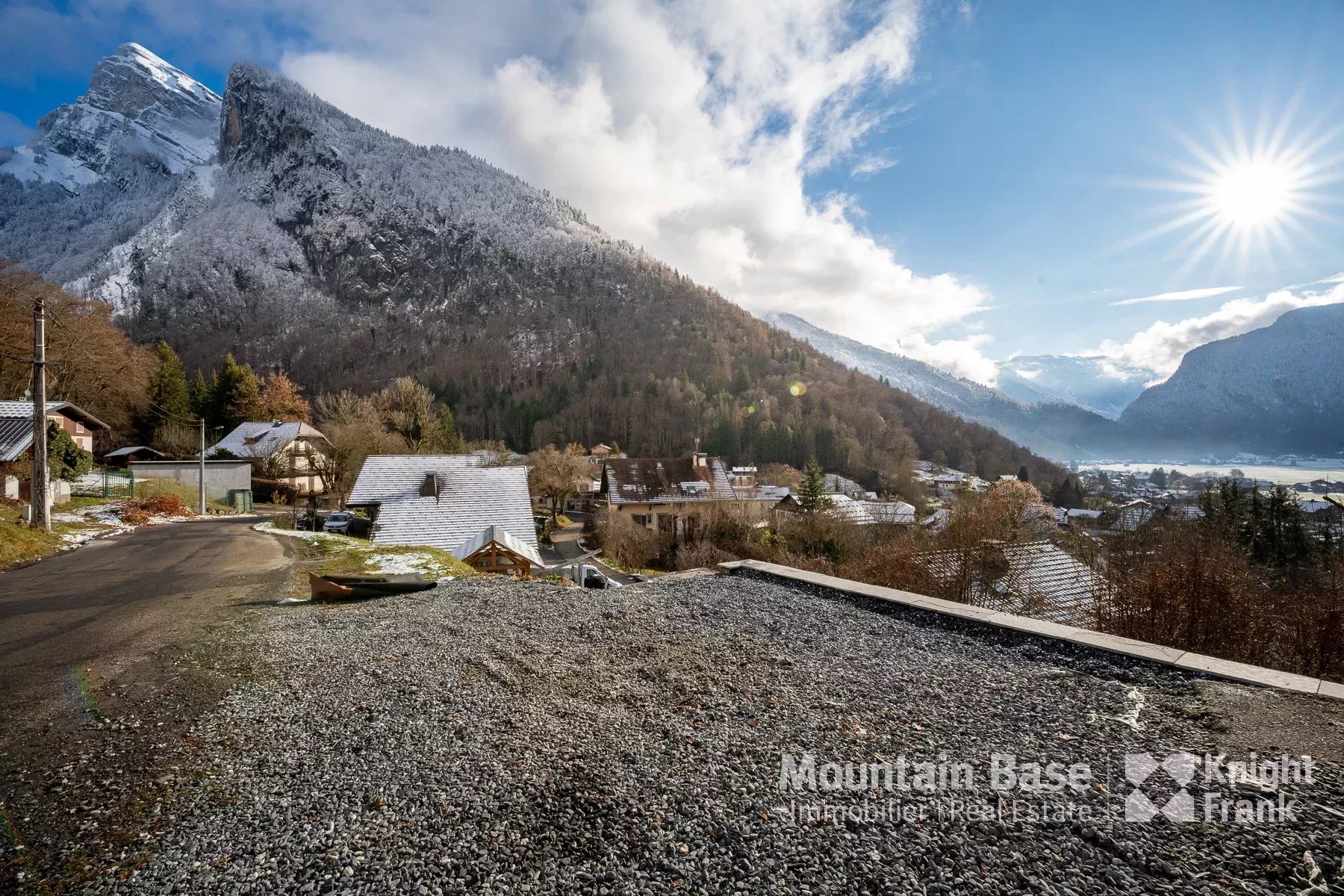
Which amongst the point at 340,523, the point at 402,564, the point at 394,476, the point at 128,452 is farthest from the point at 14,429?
the point at 128,452

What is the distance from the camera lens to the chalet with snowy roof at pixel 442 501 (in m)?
18.9

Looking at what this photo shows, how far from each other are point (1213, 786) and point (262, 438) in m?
52.1

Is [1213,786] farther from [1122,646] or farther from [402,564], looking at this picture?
[402,564]

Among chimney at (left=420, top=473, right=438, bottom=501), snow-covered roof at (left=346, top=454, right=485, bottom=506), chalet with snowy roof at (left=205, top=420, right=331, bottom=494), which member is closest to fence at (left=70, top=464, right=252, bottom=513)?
chalet with snowy roof at (left=205, top=420, right=331, bottom=494)

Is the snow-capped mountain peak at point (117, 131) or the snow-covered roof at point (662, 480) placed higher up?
the snow-capped mountain peak at point (117, 131)

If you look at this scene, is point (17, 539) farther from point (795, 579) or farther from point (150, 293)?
point (150, 293)

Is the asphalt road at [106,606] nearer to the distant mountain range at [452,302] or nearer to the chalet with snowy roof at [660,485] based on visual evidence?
the chalet with snowy roof at [660,485]

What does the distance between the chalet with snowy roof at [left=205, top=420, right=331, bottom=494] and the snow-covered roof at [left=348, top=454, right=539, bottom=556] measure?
16550 mm

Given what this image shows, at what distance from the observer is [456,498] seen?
2103 cm

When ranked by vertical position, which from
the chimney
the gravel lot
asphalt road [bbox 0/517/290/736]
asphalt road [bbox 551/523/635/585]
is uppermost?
the chimney

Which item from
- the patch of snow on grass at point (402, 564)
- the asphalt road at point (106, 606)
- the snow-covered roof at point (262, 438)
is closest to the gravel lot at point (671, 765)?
the asphalt road at point (106, 606)

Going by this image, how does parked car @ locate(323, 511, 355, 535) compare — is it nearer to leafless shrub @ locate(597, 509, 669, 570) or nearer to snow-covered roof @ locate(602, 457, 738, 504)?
leafless shrub @ locate(597, 509, 669, 570)

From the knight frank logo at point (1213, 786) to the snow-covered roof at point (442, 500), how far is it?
17.1 metres

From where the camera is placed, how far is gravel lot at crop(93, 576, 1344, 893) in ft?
8.92
